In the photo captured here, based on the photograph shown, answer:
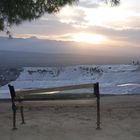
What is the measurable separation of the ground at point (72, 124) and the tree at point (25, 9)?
245 cm

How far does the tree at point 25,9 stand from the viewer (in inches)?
420

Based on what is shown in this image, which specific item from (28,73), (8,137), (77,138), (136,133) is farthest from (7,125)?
(28,73)

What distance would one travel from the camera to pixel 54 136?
894cm

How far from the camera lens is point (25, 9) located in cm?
1109

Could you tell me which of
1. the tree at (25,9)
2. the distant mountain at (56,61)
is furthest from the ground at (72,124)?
the distant mountain at (56,61)

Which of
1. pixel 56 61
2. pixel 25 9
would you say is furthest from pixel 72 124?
pixel 56 61

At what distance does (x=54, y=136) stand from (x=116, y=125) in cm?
160

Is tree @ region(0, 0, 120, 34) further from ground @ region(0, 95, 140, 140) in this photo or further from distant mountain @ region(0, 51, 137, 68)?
distant mountain @ region(0, 51, 137, 68)

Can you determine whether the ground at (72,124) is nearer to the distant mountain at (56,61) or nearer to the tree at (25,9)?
the tree at (25,9)

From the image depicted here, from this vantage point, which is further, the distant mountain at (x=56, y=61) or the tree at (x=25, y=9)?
the distant mountain at (x=56, y=61)

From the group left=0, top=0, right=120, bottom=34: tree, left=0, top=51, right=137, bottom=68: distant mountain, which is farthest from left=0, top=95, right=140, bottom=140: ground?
left=0, top=51, right=137, bottom=68: distant mountain

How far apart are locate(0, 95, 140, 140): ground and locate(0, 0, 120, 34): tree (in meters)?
2.45

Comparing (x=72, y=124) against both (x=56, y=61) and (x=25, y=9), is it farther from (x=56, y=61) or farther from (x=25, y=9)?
(x=56, y=61)

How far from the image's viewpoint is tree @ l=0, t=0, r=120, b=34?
10.7 meters
